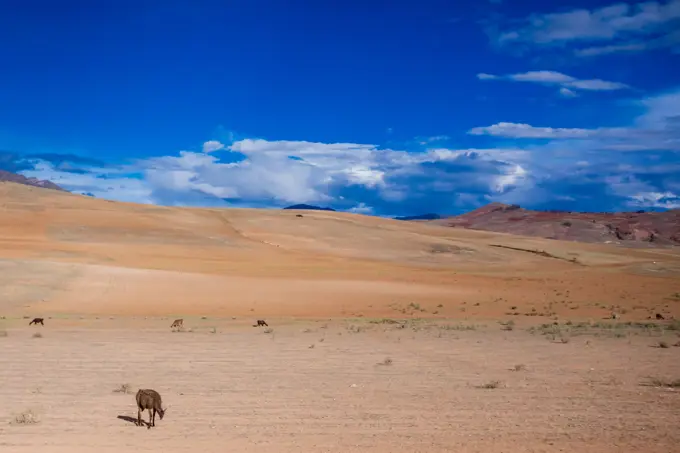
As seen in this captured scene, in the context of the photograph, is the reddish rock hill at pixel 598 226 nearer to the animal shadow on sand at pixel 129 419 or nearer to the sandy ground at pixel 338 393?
the sandy ground at pixel 338 393

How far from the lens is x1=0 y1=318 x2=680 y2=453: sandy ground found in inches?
404

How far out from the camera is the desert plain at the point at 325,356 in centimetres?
1073

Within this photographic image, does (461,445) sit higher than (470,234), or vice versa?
(470,234)

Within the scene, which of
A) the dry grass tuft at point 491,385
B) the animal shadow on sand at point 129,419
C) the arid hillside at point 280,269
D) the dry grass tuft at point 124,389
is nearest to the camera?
the animal shadow on sand at point 129,419

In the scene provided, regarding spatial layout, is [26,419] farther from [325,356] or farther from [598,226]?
[598,226]

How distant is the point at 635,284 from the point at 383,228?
3994cm

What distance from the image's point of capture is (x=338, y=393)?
13.8 m

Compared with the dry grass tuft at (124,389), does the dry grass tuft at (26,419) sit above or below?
below

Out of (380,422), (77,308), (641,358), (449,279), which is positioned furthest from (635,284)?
(380,422)

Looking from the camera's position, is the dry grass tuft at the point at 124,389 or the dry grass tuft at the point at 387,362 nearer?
the dry grass tuft at the point at 124,389

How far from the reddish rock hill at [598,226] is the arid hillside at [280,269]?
5010cm

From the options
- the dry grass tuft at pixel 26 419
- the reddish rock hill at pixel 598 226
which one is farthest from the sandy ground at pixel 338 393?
the reddish rock hill at pixel 598 226

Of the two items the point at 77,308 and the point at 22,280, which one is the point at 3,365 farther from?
the point at 22,280

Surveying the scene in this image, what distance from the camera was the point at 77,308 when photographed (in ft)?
107
